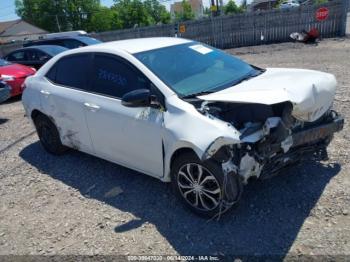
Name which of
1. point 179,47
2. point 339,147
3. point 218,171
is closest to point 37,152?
point 179,47

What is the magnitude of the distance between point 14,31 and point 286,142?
2666 inches

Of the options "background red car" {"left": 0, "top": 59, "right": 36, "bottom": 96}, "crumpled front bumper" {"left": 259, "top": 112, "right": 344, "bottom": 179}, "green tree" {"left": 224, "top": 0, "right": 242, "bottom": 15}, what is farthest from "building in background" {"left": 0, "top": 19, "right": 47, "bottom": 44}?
"crumpled front bumper" {"left": 259, "top": 112, "right": 344, "bottom": 179}

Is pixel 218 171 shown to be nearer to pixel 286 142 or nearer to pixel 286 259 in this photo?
pixel 286 142

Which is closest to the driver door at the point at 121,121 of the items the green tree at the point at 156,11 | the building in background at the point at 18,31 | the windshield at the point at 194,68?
the windshield at the point at 194,68

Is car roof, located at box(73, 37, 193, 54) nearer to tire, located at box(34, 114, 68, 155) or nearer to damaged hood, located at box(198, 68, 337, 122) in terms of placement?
damaged hood, located at box(198, 68, 337, 122)

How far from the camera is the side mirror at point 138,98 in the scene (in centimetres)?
348

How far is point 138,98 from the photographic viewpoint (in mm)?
3479

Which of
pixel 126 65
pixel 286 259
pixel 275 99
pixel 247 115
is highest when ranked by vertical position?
pixel 126 65

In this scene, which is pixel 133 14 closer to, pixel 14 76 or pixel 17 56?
pixel 17 56

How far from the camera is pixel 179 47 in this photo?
428 centimetres

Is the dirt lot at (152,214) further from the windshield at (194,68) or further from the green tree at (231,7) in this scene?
the green tree at (231,7)

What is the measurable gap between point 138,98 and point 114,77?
2.46ft

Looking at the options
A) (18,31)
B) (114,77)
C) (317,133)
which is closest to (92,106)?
(114,77)

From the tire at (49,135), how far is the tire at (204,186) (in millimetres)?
2435
